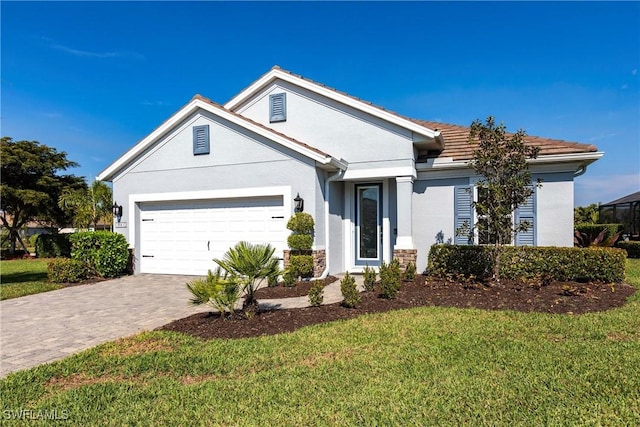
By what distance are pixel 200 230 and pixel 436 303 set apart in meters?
8.03

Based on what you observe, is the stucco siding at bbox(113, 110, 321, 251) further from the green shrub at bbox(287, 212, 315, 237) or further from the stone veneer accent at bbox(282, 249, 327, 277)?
the stone veneer accent at bbox(282, 249, 327, 277)

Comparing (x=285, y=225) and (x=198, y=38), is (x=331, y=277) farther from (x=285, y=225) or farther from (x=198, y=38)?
(x=198, y=38)

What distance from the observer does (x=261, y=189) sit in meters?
11.3

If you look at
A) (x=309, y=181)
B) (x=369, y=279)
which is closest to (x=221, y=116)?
(x=309, y=181)

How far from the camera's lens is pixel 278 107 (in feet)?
42.2

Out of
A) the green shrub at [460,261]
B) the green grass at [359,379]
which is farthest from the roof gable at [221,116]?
the green grass at [359,379]

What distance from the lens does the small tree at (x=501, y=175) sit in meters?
8.63

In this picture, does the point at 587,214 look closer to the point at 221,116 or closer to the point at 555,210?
the point at 555,210

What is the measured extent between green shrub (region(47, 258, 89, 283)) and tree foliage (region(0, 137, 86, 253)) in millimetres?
14591

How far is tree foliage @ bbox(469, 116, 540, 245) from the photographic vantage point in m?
8.63

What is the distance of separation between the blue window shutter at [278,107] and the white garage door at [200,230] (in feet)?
10.3

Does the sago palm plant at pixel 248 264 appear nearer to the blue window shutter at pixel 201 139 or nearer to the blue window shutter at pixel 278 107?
the blue window shutter at pixel 201 139

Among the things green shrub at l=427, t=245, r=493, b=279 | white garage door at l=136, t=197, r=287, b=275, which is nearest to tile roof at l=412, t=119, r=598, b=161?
green shrub at l=427, t=245, r=493, b=279

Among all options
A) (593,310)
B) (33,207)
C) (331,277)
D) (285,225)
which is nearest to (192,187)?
(285,225)
